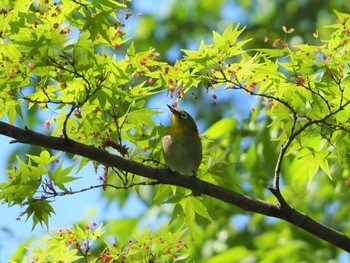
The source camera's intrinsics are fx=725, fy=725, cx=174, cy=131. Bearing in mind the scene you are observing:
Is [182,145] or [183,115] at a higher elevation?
[183,115]

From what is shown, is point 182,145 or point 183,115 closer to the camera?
point 182,145

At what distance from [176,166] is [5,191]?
4.05 ft

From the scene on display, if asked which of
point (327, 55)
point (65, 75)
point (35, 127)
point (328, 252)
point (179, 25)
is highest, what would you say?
point (179, 25)

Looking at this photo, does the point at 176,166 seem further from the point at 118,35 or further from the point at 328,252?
the point at 328,252

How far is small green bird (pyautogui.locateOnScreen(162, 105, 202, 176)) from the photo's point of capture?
4711 mm

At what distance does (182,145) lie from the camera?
4855 mm

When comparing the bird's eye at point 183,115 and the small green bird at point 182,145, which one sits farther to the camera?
the bird's eye at point 183,115

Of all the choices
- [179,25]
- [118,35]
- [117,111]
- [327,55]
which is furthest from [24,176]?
[179,25]

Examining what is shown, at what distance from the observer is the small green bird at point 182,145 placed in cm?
471

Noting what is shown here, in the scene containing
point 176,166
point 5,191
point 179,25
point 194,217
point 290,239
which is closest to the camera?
point 5,191

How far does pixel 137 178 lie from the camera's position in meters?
4.57

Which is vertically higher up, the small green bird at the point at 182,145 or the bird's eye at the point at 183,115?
the bird's eye at the point at 183,115

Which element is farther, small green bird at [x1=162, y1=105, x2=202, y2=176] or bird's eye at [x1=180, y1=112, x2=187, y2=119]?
bird's eye at [x1=180, y1=112, x2=187, y2=119]

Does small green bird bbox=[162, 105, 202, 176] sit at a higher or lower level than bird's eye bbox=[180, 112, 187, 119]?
lower
